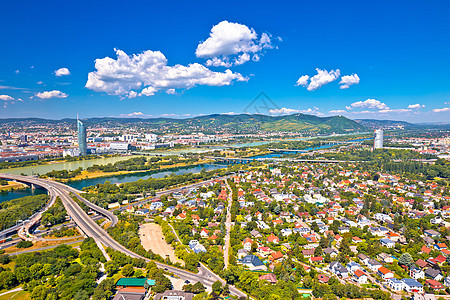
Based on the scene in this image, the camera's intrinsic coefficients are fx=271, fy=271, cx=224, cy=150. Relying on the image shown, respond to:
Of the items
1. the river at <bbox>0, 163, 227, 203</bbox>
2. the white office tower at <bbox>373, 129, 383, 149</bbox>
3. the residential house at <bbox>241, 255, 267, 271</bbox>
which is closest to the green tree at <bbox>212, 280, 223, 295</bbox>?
the residential house at <bbox>241, 255, 267, 271</bbox>

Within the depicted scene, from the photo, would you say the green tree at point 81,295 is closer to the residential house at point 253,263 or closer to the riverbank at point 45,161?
the residential house at point 253,263

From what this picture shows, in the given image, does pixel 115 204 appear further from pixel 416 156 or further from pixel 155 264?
pixel 416 156

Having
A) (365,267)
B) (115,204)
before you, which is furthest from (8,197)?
(365,267)

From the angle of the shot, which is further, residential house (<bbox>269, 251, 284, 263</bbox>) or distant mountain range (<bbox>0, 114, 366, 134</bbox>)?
distant mountain range (<bbox>0, 114, 366, 134</bbox>)

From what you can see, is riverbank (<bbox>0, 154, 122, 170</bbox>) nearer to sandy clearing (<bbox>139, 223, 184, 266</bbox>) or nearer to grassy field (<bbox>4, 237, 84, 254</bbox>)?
grassy field (<bbox>4, 237, 84, 254</bbox>)

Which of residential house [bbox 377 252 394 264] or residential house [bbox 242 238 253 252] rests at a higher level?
residential house [bbox 242 238 253 252]

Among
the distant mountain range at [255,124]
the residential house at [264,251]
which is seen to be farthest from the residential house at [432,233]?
the distant mountain range at [255,124]

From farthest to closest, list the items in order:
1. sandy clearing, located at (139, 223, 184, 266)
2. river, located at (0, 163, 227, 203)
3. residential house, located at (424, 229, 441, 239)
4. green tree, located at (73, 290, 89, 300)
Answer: river, located at (0, 163, 227, 203) → residential house, located at (424, 229, 441, 239) → sandy clearing, located at (139, 223, 184, 266) → green tree, located at (73, 290, 89, 300)
